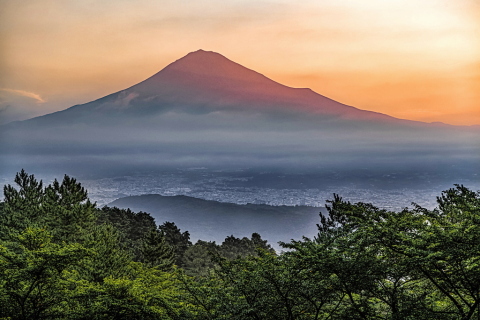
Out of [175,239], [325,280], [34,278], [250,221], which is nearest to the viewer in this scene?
[325,280]

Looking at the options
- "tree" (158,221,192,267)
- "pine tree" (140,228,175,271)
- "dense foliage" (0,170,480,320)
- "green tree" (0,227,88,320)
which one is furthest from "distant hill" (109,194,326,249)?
"green tree" (0,227,88,320)

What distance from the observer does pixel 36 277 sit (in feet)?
44.5

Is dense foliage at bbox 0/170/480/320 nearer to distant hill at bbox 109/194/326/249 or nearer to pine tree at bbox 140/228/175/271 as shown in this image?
pine tree at bbox 140/228/175/271

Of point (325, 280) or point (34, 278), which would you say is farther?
point (34, 278)

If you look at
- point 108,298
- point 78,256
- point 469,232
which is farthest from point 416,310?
point 78,256

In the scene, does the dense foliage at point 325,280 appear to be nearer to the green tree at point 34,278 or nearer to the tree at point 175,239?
the green tree at point 34,278

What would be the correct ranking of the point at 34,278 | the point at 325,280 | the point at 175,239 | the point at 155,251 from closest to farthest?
the point at 325,280
the point at 34,278
the point at 155,251
the point at 175,239

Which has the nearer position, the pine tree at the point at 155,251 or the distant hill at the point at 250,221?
the pine tree at the point at 155,251

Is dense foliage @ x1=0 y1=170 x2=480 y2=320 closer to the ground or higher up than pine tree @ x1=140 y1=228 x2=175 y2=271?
higher up

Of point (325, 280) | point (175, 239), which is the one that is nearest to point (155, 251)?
point (175, 239)

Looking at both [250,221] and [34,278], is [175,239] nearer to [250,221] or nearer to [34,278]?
[34,278]

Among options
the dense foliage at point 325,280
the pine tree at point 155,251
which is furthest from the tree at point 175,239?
the dense foliage at point 325,280

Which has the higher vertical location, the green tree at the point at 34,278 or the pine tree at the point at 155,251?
the green tree at the point at 34,278

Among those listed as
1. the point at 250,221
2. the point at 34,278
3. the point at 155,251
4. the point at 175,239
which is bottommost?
the point at 250,221
